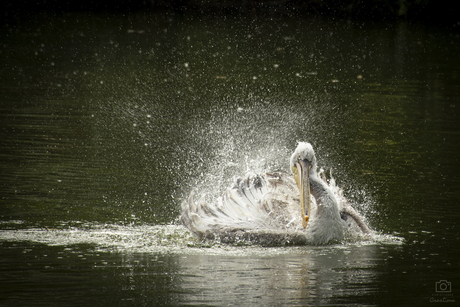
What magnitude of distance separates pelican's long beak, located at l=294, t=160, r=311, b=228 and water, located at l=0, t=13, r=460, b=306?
0.34 metres

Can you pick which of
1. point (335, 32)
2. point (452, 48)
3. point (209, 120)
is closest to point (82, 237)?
point (209, 120)

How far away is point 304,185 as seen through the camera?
7.12 m

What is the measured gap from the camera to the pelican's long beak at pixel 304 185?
700 centimetres

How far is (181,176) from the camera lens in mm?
9656

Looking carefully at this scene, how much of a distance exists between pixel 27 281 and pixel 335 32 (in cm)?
2761

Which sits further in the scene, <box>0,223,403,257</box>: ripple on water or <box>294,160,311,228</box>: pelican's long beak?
<box>294,160,311,228</box>: pelican's long beak

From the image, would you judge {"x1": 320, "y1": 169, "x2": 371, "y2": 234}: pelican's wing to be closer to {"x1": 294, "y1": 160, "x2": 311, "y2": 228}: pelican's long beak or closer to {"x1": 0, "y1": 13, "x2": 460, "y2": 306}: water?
{"x1": 0, "y1": 13, "x2": 460, "y2": 306}: water

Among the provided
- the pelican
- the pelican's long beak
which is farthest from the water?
the pelican's long beak

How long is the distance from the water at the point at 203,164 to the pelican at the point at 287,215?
5.6 inches

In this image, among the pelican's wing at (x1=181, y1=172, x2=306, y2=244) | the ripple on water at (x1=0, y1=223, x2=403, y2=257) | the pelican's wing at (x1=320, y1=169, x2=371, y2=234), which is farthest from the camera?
the pelican's wing at (x1=320, y1=169, x2=371, y2=234)

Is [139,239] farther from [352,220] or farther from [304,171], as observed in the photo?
[352,220]

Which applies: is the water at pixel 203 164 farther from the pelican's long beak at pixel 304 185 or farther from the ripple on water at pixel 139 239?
the pelican's long beak at pixel 304 185

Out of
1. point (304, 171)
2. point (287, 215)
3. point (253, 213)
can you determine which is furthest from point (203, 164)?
A: point (304, 171)

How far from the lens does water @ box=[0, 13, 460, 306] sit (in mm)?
6023
